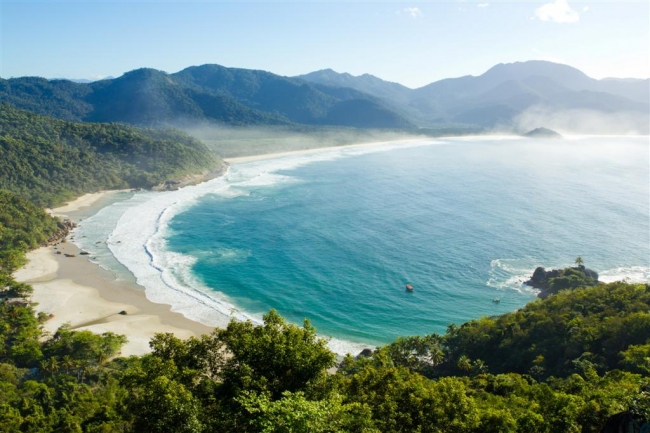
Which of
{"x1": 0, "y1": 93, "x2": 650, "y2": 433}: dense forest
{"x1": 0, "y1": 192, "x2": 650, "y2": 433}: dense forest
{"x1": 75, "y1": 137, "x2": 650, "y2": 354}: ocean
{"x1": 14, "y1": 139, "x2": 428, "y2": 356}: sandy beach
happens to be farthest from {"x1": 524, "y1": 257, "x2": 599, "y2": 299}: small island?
{"x1": 14, "y1": 139, "x2": 428, "y2": 356}: sandy beach

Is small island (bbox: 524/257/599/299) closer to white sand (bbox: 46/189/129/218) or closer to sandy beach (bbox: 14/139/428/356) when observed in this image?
sandy beach (bbox: 14/139/428/356)

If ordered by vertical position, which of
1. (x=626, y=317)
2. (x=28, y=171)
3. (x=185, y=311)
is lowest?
(x=185, y=311)

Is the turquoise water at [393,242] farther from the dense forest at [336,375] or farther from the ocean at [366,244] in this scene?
the dense forest at [336,375]

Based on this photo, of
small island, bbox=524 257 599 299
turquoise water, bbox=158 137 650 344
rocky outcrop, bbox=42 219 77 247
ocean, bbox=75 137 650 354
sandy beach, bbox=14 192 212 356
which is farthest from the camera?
rocky outcrop, bbox=42 219 77 247

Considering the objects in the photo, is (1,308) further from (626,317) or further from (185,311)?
(626,317)

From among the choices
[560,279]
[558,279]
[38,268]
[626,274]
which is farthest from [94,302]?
[626,274]

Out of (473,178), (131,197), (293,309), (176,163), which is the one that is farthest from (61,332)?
(473,178)

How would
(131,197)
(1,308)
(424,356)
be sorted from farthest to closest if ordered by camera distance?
(131,197) → (1,308) → (424,356)
